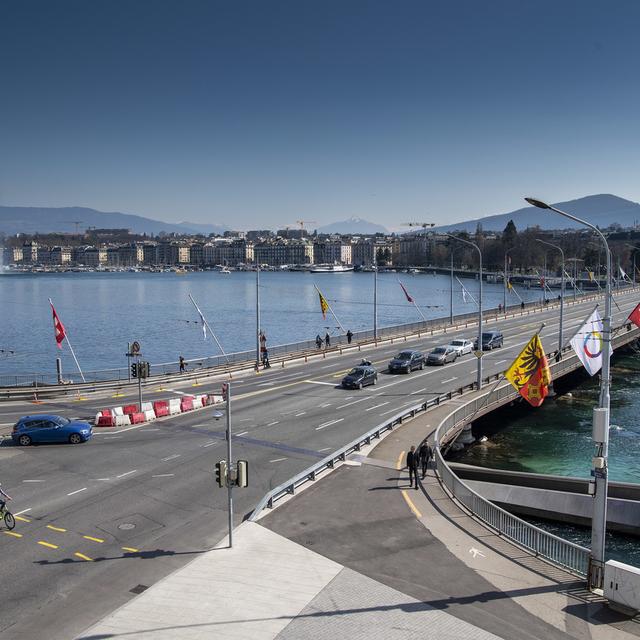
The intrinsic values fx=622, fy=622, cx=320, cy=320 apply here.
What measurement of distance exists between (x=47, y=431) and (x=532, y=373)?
2031 cm

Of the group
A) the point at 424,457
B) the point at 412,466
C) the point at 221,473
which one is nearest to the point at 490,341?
the point at 424,457

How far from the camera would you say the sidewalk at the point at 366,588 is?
12578 mm

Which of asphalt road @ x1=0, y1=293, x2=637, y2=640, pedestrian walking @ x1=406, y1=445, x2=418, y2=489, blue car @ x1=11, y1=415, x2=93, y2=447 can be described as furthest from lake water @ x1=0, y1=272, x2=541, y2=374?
pedestrian walking @ x1=406, y1=445, x2=418, y2=489

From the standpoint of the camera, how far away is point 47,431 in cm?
2666

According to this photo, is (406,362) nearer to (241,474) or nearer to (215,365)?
(215,365)

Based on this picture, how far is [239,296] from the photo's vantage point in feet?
626

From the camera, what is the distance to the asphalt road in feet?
47.1

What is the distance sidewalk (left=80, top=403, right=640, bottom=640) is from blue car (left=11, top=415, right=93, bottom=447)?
12.1m

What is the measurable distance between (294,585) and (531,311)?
91352 millimetres

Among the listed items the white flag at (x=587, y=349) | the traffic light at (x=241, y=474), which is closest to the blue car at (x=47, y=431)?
the traffic light at (x=241, y=474)

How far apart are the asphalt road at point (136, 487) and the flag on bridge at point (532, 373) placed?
26.1 feet

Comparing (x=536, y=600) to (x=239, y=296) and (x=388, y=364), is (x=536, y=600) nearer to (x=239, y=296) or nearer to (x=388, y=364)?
(x=388, y=364)

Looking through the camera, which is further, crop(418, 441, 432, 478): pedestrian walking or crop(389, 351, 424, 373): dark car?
crop(389, 351, 424, 373): dark car

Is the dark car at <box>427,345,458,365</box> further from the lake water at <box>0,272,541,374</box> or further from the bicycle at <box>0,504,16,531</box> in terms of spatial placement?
the bicycle at <box>0,504,16,531</box>
